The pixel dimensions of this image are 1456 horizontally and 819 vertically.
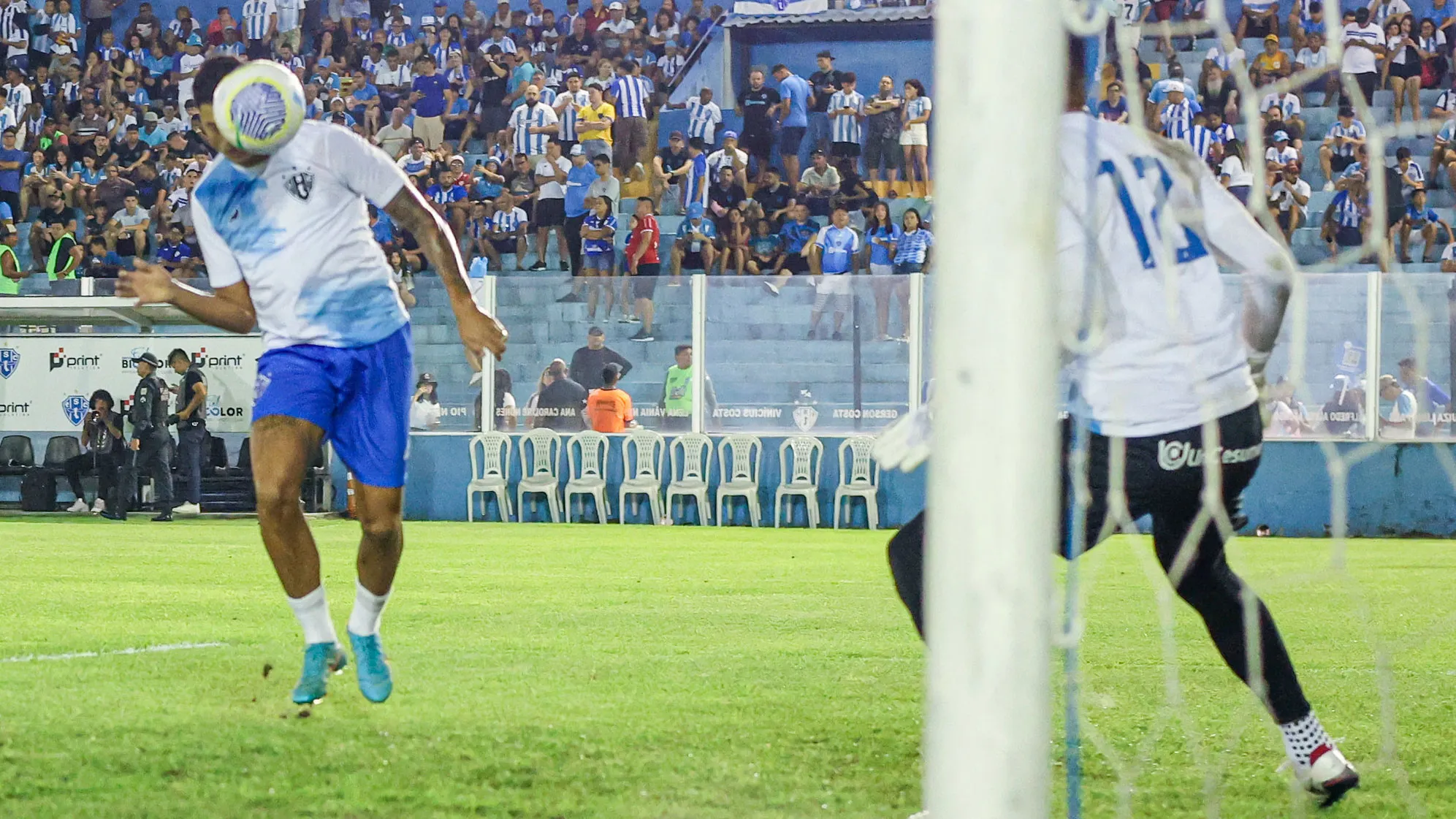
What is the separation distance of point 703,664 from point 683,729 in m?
1.53

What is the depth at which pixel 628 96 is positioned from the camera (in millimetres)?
21969

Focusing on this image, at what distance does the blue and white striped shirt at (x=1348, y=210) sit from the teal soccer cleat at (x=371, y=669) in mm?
13073

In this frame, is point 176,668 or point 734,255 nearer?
point 176,668

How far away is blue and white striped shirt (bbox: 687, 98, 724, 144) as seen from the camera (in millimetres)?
21906

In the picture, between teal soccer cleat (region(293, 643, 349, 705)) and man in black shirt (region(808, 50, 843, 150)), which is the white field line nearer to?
teal soccer cleat (region(293, 643, 349, 705))

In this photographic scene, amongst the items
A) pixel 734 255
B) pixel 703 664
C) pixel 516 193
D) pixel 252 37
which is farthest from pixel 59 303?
pixel 703 664

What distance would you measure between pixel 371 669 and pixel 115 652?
170 cm

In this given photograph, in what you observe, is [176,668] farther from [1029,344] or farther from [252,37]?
[252,37]

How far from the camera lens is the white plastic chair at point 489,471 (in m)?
18.5

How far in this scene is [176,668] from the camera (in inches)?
227

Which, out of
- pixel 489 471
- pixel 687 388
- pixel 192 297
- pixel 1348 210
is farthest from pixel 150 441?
pixel 192 297

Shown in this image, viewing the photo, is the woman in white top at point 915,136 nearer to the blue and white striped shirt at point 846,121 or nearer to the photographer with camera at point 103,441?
the blue and white striped shirt at point 846,121

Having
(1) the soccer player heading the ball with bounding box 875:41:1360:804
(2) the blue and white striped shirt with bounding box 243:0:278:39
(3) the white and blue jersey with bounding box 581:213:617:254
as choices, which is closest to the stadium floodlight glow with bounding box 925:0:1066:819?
(1) the soccer player heading the ball with bounding box 875:41:1360:804

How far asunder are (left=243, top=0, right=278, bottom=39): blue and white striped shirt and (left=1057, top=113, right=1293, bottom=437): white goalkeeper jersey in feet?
79.0
